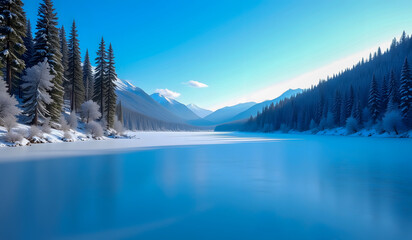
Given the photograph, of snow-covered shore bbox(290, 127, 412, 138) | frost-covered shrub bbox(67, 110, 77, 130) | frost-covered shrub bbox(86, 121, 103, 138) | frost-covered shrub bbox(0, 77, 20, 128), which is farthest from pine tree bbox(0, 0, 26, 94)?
snow-covered shore bbox(290, 127, 412, 138)

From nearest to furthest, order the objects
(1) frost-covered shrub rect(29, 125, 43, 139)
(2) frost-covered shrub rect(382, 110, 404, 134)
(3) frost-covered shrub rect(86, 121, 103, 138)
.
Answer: (1) frost-covered shrub rect(29, 125, 43, 139), (3) frost-covered shrub rect(86, 121, 103, 138), (2) frost-covered shrub rect(382, 110, 404, 134)

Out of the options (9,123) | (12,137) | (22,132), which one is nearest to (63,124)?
(22,132)

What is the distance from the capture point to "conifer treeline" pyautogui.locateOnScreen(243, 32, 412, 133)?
4341 centimetres

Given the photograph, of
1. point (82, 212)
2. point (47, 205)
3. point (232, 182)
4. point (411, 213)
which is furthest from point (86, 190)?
point (411, 213)

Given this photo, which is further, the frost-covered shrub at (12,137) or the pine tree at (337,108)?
the pine tree at (337,108)

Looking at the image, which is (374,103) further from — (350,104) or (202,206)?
(202,206)

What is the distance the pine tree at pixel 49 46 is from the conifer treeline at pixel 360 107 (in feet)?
199

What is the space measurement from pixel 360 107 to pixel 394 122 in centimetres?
1893

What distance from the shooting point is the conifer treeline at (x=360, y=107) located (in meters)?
43.4

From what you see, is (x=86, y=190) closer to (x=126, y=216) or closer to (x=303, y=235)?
(x=126, y=216)

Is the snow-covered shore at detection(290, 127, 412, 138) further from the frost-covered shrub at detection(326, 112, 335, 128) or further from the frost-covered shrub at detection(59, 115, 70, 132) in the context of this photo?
the frost-covered shrub at detection(59, 115, 70, 132)

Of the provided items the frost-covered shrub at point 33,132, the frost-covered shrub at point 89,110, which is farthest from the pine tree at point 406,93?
the frost-covered shrub at point 33,132

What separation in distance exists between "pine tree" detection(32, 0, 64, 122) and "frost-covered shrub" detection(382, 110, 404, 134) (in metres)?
60.2

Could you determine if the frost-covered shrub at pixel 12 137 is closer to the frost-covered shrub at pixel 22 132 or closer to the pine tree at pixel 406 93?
the frost-covered shrub at pixel 22 132
